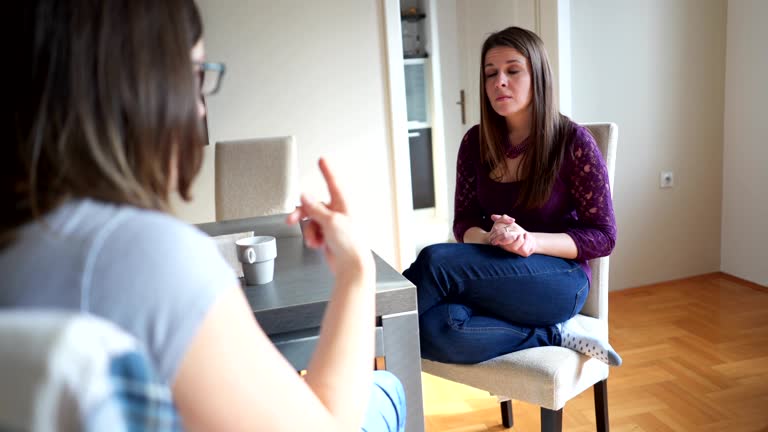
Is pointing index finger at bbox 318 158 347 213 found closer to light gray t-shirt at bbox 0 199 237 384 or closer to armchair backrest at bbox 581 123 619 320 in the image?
light gray t-shirt at bbox 0 199 237 384

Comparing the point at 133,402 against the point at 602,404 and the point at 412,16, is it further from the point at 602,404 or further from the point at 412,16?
the point at 412,16

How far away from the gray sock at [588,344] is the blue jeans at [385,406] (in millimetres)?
652

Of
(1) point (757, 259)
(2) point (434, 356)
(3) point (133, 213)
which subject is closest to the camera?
(3) point (133, 213)

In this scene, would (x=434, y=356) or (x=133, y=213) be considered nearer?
(x=133, y=213)

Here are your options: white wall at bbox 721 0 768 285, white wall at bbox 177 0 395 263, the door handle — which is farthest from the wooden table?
the door handle

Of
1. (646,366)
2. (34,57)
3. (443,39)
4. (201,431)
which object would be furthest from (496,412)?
(443,39)

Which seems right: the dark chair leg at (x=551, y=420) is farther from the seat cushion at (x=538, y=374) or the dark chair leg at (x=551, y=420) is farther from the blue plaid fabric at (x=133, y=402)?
the blue plaid fabric at (x=133, y=402)

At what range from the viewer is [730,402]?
7.32ft

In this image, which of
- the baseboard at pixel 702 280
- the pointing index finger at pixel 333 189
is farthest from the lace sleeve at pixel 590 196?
the baseboard at pixel 702 280

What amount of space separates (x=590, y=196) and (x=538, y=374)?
525 mm

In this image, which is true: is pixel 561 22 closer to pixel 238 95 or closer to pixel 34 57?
pixel 238 95

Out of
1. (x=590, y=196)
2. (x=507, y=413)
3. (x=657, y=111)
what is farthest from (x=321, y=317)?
(x=657, y=111)

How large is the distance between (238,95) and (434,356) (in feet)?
6.86

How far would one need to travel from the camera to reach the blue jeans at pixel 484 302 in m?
1.60
